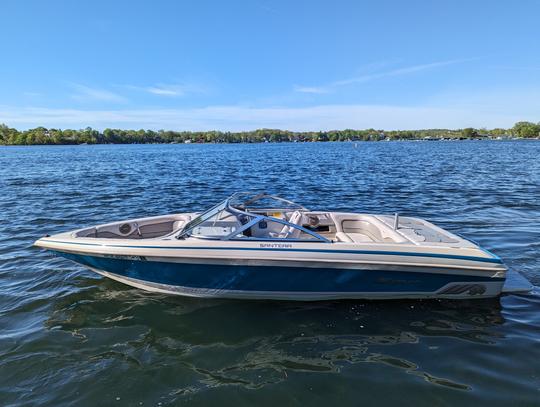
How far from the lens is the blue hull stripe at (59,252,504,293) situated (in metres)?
5.66

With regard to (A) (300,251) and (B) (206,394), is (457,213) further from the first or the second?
(B) (206,394)

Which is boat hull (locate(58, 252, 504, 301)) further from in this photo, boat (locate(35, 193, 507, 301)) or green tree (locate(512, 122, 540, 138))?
green tree (locate(512, 122, 540, 138))

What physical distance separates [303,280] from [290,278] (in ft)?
0.68

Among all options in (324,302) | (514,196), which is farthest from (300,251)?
(514,196)

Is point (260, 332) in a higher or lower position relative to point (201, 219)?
lower

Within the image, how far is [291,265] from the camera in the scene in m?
5.60

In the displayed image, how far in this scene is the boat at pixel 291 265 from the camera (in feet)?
18.3

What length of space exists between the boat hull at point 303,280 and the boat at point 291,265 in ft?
0.05

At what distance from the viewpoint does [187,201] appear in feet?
52.9

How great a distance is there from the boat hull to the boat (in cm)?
2

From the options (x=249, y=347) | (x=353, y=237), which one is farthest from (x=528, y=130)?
(x=249, y=347)

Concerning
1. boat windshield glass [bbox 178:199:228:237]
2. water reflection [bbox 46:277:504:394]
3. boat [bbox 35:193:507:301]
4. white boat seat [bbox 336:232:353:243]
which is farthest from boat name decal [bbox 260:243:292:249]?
white boat seat [bbox 336:232:353:243]

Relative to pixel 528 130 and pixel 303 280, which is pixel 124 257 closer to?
pixel 303 280

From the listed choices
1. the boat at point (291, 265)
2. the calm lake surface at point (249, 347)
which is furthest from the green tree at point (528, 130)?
the boat at point (291, 265)
